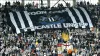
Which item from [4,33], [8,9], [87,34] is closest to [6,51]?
[4,33]

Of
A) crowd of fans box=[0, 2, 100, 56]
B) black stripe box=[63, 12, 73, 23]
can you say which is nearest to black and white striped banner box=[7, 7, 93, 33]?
black stripe box=[63, 12, 73, 23]

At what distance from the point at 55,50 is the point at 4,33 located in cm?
478

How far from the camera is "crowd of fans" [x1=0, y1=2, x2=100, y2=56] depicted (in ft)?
96.6

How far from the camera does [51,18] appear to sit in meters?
33.9

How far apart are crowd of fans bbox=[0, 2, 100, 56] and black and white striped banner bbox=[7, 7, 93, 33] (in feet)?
2.05

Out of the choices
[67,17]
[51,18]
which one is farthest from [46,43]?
[67,17]

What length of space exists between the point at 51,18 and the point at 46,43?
3.43m

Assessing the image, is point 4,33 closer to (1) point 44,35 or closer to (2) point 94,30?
(1) point 44,35

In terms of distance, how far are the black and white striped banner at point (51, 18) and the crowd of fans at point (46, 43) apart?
2.05 feet

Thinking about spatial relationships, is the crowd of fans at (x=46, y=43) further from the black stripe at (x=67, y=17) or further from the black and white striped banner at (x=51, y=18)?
the black stripe at (x=67, y=17)

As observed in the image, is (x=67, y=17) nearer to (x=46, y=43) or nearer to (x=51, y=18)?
(x=51, y=18)

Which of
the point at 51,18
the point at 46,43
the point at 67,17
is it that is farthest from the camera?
the point at 67,17

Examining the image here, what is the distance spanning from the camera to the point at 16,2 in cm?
3488

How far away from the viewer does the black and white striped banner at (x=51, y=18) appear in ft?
107
